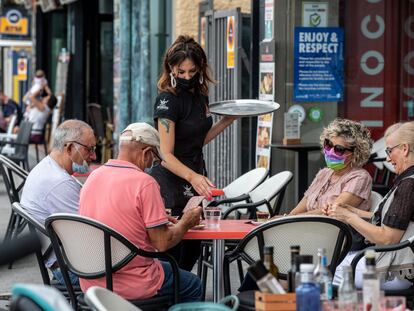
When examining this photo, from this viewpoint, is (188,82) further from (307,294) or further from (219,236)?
(307,294)

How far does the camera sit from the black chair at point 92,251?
516 centimetres

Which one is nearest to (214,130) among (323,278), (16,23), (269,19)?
(323,278)

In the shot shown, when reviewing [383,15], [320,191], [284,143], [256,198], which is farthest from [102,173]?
[383,15]

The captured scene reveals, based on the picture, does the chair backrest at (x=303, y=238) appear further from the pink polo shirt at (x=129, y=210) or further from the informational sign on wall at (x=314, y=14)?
the informational sign on wall at (x=314, y=14)

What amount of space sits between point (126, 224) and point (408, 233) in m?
1.31

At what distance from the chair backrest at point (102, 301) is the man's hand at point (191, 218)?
1.80m

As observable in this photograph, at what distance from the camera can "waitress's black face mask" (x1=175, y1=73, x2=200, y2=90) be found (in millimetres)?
6664

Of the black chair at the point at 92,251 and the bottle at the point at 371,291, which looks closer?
the bottle at the point at 371,291

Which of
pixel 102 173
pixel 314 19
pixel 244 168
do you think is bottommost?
pixel 244 168

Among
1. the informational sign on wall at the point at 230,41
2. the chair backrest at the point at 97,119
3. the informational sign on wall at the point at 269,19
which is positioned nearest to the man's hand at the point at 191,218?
the informational sign on wall at the point at 269,19

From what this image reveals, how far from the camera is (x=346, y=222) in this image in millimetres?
5402

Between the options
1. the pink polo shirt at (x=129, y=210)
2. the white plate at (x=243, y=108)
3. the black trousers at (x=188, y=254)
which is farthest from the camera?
the white plate at (x=243, y=108)

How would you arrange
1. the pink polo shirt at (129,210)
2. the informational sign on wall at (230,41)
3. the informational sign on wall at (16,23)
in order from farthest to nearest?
1. the informational sign on wall at (16,23)
2. the informational sign on wall at (230,41)
3. the pink polo shirt at (129,210)

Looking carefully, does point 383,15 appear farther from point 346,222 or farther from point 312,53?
point 346,222
